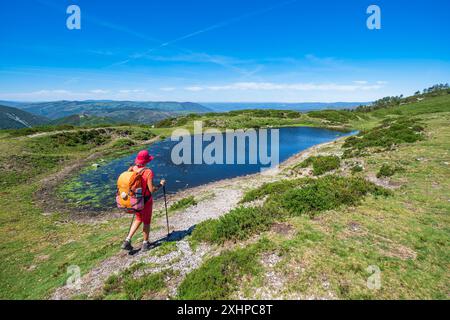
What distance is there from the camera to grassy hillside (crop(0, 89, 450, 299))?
7.36 meters

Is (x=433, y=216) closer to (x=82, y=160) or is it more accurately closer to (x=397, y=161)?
(x=397, y=161)

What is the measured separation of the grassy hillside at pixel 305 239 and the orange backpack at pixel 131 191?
2.53 metres

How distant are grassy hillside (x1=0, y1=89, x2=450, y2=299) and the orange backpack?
253 cm

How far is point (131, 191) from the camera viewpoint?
898cm

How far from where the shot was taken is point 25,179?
27.6 metres

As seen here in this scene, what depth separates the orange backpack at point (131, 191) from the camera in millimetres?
8781

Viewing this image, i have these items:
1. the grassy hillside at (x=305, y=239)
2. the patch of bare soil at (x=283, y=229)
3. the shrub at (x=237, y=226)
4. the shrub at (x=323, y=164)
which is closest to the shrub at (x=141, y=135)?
the grassy hillside at (x=305, y=239)

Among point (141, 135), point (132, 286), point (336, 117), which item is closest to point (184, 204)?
point (132, 286)

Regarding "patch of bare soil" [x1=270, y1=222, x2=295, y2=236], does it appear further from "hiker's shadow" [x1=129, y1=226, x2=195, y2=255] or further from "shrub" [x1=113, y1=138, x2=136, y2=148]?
"shrub" [x1=113, y1=138, x2=136, y2=148]

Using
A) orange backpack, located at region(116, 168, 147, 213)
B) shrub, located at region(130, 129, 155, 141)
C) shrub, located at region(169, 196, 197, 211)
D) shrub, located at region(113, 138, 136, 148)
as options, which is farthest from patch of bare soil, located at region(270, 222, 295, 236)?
shrub, located at region(130, 129, 155, 141)

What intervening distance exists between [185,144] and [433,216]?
46.5m

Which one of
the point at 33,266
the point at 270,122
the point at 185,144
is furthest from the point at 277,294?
the point at 270,122

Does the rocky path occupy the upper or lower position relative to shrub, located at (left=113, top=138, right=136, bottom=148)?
lower

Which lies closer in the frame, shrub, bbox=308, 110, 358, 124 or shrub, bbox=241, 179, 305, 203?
shrub, bbox=241, 179, 305, 203
